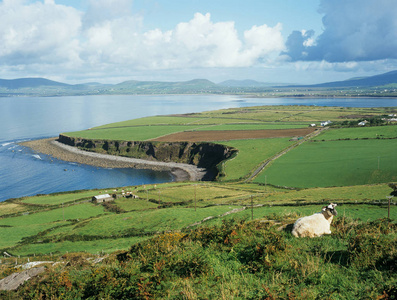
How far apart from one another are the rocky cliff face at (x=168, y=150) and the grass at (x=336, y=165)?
80.8ft

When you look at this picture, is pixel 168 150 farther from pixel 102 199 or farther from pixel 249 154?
pixel 102 199

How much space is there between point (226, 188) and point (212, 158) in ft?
154

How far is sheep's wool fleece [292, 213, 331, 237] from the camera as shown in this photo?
1580cm

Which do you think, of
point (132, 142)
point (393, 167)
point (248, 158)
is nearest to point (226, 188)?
point (248, 158)

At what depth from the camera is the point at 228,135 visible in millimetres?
132500

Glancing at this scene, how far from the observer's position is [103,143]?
13988 centimetres

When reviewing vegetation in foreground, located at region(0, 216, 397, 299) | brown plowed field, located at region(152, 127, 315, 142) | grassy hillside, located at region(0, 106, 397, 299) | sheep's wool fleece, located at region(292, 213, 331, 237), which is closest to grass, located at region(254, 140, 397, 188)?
grassy hillside, located at region(0, 106, 397, 299)

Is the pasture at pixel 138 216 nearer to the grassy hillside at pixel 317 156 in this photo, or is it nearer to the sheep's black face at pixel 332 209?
the sheep's black face at pixel 332 209

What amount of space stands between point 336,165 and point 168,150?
67.5 m

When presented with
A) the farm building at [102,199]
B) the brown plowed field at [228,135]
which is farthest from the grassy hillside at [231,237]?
the brown plowed field at [228,135]

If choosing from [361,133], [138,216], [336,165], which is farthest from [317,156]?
[138,216]

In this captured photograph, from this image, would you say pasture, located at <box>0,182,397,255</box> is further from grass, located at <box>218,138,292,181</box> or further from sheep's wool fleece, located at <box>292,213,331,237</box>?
grass, located at <box>218,138,292,181</box>

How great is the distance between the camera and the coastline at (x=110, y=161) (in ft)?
342

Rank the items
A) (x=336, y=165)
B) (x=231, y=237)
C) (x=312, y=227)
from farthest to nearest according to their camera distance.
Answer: (x=336, y=165)
(x=312, y=227)
(x=231, y=237)
